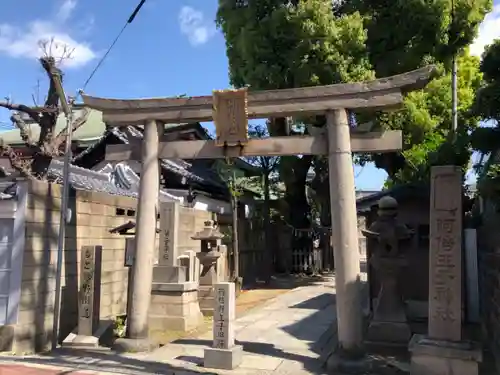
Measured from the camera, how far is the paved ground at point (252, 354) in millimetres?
7301

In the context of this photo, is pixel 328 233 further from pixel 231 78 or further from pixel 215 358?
pixel 215 358

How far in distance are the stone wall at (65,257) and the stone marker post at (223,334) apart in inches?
138

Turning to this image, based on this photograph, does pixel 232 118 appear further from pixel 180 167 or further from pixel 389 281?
pixel 180 167

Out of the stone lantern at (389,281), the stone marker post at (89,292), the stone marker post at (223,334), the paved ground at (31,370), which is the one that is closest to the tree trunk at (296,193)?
the stone lantern at (389,281)

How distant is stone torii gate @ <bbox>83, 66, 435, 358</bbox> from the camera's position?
7.57m

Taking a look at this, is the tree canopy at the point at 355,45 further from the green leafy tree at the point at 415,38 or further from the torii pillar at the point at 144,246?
the torii pillar at the point at 144,246

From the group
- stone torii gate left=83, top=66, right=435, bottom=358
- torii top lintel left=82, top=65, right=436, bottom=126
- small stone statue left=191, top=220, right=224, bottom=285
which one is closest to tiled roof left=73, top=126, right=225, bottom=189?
small stone statue left=191, top=220, right=224, bottom=285

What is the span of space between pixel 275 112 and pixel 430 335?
4.21 m

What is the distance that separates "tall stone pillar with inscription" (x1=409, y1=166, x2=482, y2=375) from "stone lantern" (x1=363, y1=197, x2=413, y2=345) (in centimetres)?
211

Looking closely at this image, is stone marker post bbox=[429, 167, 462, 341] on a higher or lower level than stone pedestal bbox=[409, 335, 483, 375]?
higher

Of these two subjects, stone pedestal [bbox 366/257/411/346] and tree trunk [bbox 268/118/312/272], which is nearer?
stone pedestal [bbox 366/257/411/346]

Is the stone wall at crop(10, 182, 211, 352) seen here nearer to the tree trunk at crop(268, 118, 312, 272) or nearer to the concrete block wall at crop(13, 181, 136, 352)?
the concrete block wall at crop(13, 181, 136, 352)

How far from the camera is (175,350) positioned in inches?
336

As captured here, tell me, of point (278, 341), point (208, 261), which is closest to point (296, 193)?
point (208, 261)
